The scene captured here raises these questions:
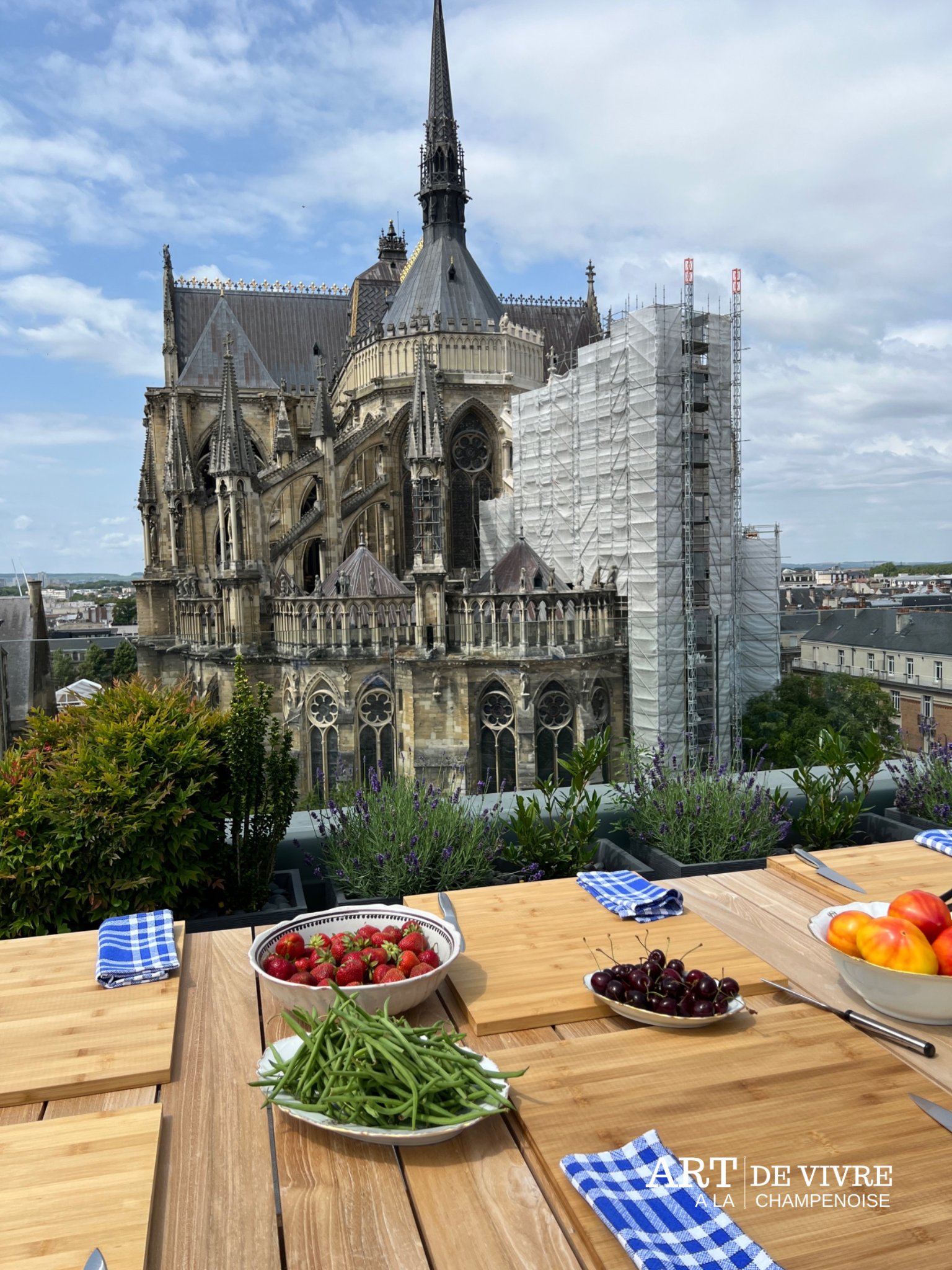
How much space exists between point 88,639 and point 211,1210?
7510cm

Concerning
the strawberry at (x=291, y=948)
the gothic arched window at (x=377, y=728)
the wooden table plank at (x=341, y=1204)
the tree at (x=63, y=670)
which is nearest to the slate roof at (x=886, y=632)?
the gothic arched window at (x=377, y=728)

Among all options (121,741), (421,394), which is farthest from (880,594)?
(121,741)

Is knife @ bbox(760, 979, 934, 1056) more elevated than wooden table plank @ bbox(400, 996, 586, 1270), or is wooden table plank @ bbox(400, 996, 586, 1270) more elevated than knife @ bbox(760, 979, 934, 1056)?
knife @ bbox(760, 979, 934, 1056)

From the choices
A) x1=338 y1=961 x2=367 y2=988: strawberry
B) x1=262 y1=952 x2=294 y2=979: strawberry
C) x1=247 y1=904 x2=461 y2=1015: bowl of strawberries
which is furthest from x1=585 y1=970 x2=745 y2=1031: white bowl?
x1=262 y1=952 x2=294 y2=979: strawberry

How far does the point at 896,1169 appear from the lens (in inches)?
77.0

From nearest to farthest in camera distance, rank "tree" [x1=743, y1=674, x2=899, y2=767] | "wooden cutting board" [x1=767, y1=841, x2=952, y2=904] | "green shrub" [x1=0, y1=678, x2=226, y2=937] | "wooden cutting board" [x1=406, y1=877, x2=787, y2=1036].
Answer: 1. "wooden cutting board" [x1=406, y1=877, x2=787, y2=1036]
2. "wooden cutting board" [x1=767, y1=841, x2=952, y2=904]
3. "green shrub" [x1=0, y1=678, x2=226, y2=937]
4. "tree" [x1=743, y1=674, x2=899, y2=767]

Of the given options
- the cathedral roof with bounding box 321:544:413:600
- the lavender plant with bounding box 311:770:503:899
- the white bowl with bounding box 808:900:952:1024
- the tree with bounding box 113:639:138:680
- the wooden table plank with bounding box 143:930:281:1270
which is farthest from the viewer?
the tree with bounding box 113:639:138:680

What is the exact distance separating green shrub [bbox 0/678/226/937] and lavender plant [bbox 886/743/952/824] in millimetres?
4764

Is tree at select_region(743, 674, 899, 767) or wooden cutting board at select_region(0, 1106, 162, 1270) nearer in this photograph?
wooden cutting board at select_region(0, 1106, 162, 1270)

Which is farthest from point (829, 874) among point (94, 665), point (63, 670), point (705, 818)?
point (63, 670)

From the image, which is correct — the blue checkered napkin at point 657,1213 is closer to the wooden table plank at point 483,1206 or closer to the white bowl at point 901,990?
the wooden table plank at point 483,1206

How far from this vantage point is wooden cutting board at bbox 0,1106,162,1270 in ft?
5.75

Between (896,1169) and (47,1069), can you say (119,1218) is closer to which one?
(47,1069)

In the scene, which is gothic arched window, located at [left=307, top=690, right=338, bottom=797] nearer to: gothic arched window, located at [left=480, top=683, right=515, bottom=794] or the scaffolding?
gothic arched window, located at [left=480, top=683, right=515, bottom=794]
